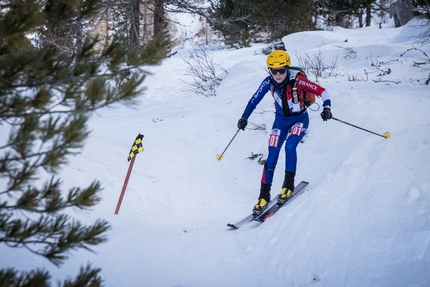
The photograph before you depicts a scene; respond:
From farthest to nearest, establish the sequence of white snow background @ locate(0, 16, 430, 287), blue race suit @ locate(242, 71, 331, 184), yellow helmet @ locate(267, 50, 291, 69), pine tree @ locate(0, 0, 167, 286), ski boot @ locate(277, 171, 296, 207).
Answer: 1. ski boot @ locate(277, 171, 296, 207)
2. blue race suit @ locate(242, 71, 331, 184)
3. yellow helmet @ locate(267, 50, 291, 69)
4. white snow background @ locate(0, 16, 430, 287)
5. pine tree @ locate(0, 0, 167, 286)

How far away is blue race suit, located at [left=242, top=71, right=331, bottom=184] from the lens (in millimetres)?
6070

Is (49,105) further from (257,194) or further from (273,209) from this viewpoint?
(257,194)

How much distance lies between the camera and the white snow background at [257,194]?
4.31 meters

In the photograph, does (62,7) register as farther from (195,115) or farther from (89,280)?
(195,115)

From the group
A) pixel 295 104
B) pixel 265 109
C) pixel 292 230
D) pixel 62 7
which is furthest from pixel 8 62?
pixel 265 109

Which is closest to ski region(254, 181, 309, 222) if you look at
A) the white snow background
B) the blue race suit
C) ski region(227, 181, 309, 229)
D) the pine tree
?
ski region(227, 181, 309, 229)

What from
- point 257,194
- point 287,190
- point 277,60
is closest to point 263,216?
point 287,190

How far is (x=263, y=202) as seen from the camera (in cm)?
621

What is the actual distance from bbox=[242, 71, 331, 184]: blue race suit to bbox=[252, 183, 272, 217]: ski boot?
108 mm

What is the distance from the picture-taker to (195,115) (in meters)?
10.8

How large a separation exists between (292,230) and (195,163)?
13.8ft

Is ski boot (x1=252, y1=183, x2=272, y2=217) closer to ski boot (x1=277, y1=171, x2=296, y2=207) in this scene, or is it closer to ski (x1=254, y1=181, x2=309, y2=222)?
ski (x1=254, y1=181, x2=309, y2=222)

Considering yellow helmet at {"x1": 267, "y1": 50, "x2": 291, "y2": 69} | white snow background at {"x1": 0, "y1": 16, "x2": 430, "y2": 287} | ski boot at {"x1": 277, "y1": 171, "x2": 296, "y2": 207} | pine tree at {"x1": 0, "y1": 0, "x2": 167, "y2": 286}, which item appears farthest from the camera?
ski boot at {"x1": 277, "y1": 171, "x2": 296, "y2": 207}

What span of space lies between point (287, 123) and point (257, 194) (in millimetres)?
1860
